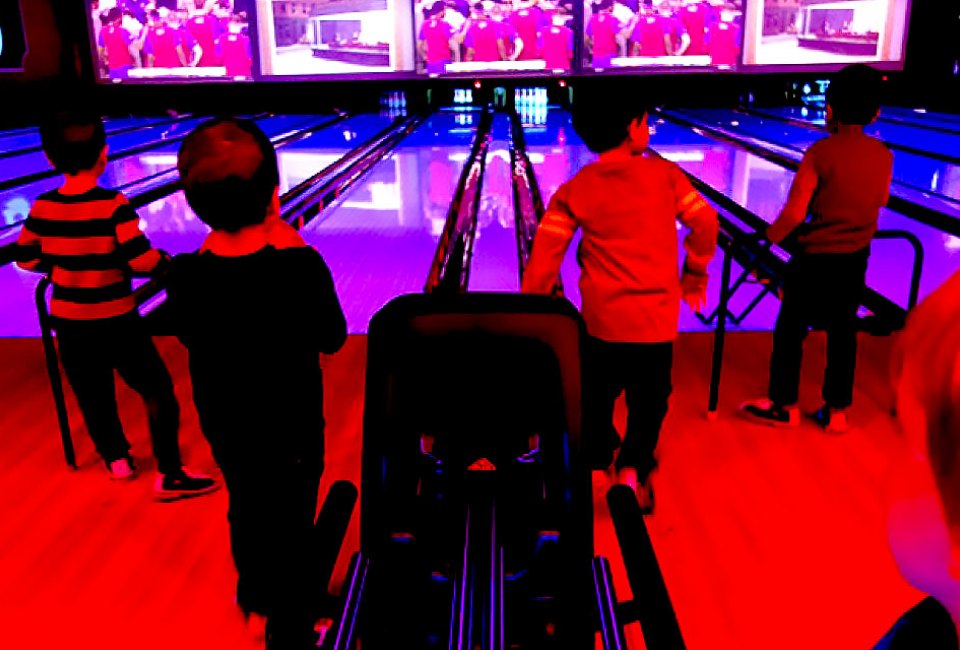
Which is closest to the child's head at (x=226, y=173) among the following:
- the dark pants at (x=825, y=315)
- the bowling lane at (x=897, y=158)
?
the dark pants at (x=825, y=315)

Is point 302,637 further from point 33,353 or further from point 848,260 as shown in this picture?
point 33,353

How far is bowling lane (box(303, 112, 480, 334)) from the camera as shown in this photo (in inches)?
168

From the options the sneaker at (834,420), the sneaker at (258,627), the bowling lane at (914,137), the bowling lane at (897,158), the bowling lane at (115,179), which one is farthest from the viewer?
the bowling lane at (914,137)

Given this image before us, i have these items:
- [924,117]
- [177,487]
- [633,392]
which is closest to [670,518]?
[633,392]

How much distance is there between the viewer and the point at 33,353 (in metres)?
Answer: 3.38

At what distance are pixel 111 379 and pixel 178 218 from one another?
3665mm

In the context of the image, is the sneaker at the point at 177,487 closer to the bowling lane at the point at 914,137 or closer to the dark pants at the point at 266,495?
the dark pants at the point at 266,495

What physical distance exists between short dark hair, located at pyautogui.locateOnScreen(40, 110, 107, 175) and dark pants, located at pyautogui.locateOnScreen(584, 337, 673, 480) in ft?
4.16

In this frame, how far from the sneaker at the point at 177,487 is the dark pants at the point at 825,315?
1.76 meters

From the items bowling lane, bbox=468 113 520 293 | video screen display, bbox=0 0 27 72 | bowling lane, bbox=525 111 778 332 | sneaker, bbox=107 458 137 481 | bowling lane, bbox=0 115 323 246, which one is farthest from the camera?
video screen display, bbox=0 0 27 72

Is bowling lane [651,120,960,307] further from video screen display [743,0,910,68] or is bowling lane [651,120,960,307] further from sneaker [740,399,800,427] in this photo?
video screen display [743,0,910,68]

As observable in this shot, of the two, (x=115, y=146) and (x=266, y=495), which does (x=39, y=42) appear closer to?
(x=115, y=146)

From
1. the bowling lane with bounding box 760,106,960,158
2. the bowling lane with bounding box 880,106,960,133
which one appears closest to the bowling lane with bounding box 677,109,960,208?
the bowling lane with bounding box 760,106,960,158

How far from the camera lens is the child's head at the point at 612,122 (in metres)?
1.88
